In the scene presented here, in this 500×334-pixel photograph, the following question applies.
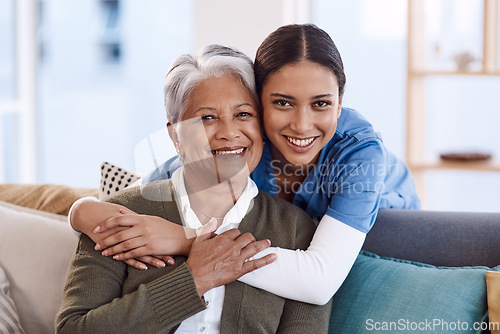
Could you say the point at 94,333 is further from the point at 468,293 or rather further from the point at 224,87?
the point at 468,293

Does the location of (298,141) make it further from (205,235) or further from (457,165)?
(457,165)

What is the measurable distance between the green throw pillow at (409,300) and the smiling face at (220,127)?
46 centimetres

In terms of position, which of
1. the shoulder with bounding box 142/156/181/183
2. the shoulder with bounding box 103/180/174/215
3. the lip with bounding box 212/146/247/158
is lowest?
the shoulder with bounding box 103/180/174/215

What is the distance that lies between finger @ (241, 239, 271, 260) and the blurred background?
1.32 metres

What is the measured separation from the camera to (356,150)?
1592mm

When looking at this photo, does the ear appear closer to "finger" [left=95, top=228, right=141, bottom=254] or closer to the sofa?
"finger" [left=95, top=228, right=141, bottom=254]

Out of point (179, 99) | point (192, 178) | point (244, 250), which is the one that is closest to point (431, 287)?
point (244, 250)

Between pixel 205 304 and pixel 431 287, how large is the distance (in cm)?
59

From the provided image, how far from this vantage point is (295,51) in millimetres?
1486

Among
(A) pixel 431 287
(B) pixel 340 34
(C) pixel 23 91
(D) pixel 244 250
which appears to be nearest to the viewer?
(D) pixel 244 250

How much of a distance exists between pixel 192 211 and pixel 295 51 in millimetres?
479

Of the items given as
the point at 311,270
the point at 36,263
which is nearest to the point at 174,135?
the point at 311,270

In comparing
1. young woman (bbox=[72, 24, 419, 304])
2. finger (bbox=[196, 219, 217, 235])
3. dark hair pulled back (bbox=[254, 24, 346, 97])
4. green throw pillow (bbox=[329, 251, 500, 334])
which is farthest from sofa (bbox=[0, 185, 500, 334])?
dark hair pulled back (bbox=[254, 24, 346, 97])

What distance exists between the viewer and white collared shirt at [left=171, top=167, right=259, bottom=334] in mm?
1436
